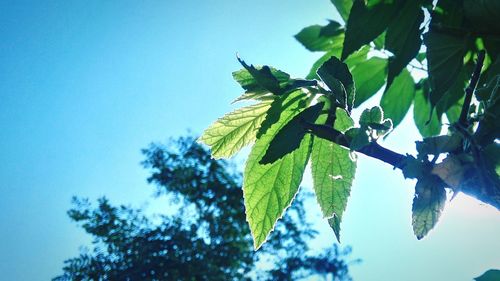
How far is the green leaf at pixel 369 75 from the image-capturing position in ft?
3.70

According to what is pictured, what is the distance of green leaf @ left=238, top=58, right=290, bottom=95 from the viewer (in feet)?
1.72

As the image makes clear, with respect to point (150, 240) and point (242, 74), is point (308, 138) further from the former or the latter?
point (150, 240)

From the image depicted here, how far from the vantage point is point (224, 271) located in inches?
738

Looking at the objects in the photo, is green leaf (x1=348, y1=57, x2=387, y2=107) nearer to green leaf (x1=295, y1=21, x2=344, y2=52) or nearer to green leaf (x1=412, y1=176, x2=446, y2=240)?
green leaf (x1=295, y1=21, x2=344, y2=52)

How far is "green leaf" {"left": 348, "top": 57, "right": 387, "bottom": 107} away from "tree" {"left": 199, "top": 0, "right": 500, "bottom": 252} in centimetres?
27

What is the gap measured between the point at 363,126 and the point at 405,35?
345 mm

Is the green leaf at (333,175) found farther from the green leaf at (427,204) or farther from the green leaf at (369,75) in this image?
the green leaf at (369,75)

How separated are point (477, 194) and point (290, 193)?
0.23m

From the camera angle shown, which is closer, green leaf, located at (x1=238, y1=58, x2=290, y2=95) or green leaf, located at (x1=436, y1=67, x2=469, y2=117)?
green leaf, located at (x1=238, y1=58, x2=290, y2=95)

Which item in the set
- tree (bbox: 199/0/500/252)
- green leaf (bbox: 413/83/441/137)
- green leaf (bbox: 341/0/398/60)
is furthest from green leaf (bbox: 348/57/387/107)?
green leaf (bbox: 341/0/398/60)

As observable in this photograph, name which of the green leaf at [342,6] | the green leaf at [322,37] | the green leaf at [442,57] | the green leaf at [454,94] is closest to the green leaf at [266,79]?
the green leaf at [442,57]

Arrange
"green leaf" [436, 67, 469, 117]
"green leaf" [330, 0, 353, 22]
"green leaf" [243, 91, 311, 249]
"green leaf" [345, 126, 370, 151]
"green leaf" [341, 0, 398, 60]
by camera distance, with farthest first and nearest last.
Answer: "green leaf" [330, 0, 353, 22] → "green leaf" [436, 67, 469, 117] → "green leaf" [341, 0, 398, 60] → "green leaf" [243, 91, 311, 249] → "green leaf" [345, 126, 370, 151]

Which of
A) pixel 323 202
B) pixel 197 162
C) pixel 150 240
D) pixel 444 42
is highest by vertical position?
pixel 197 162

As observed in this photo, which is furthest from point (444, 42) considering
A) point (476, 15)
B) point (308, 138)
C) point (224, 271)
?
point (224, 271)
